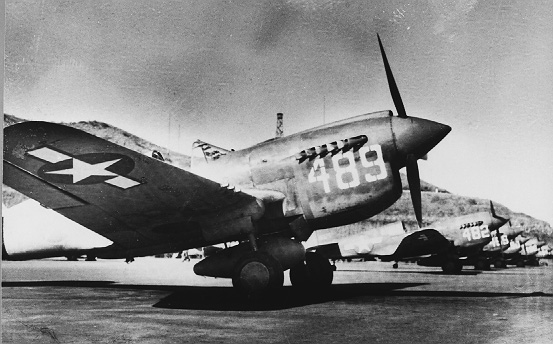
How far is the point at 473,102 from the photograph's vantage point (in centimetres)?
616

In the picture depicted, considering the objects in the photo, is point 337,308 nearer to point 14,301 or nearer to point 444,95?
point 444,95

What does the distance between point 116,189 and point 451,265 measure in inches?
471

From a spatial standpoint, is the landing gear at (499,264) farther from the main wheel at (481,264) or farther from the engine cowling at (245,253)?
the engine cowling at (245,253)

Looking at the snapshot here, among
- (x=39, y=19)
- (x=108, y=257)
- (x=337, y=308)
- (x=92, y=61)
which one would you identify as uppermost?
(x=39, y=19)

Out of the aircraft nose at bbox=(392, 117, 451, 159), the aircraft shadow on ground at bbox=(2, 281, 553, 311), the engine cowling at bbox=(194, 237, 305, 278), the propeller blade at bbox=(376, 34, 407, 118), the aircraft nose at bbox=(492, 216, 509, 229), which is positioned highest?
the propeller blade at bbox=(376, 34, 407, 118)

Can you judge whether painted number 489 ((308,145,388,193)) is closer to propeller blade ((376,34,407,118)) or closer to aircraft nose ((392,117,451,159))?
aircraft nose ((392,117,451,159))

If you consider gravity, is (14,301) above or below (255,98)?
below

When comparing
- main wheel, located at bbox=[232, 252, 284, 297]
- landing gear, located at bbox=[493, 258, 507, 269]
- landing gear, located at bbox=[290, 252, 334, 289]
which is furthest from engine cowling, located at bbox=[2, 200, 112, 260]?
landing gear, located at bbox=[493, 258, 507, 269]

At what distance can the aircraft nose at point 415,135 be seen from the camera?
247 inches

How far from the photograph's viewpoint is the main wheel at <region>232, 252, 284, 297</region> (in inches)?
221

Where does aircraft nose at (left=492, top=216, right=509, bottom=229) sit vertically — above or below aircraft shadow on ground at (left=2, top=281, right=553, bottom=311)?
above

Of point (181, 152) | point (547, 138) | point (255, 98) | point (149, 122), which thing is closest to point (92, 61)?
point (149, 122)

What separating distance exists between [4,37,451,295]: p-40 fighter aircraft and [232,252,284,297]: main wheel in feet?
0.04

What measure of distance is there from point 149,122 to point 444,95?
3615 mm
